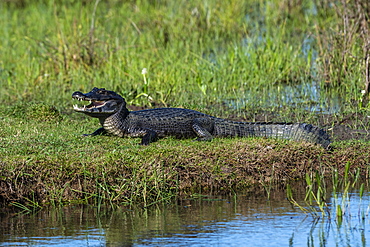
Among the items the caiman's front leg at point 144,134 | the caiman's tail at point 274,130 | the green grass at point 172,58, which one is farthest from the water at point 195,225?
the green grass at point 172,58

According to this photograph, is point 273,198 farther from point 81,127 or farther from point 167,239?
point 81,127

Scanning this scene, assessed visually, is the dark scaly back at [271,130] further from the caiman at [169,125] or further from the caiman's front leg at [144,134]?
the caiman's front leg at [144,134]

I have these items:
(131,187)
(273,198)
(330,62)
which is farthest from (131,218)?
(330,62)

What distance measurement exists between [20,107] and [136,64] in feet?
8.88

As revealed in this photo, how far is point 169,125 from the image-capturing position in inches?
290

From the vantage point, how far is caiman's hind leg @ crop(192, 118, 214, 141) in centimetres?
731

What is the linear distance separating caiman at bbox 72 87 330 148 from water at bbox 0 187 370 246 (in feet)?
5.60

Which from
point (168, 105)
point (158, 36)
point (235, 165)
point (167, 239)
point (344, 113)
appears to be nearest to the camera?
point (167, 239)

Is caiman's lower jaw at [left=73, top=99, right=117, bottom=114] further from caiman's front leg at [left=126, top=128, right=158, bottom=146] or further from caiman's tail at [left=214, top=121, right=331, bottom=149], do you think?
caiman's tail at [left=214, top=121, right=331, bottom=149]

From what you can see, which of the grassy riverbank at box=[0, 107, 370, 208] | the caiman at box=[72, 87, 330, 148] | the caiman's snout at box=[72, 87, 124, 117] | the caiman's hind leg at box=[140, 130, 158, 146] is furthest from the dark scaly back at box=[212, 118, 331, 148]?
the caiman's snout at box=[72, 87, 124, 117]

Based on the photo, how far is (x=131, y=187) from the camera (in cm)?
570

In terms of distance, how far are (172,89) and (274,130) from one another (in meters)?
2.85

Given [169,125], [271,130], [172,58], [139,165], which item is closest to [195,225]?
[139,165]

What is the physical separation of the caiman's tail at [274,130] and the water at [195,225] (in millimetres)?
1511
